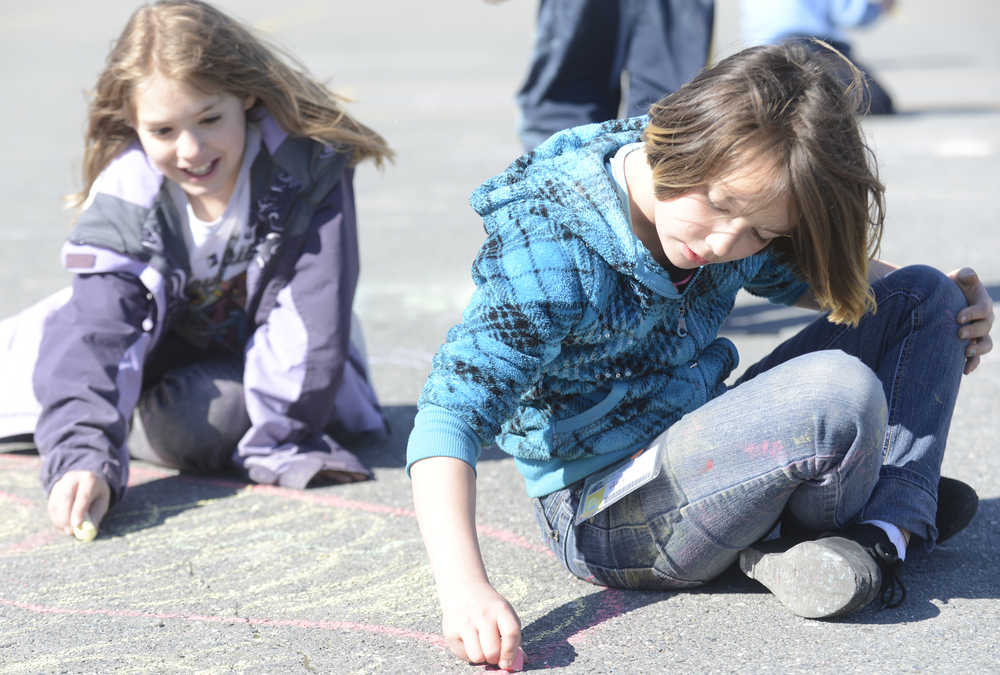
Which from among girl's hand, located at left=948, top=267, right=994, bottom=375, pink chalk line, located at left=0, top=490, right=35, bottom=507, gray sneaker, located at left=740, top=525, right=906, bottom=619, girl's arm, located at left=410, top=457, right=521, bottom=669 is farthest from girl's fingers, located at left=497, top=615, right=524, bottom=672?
pink chalk line, located at left=0, top=490, right=35, bottom=507

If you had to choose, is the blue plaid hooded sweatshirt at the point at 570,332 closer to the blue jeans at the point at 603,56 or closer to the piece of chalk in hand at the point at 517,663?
the piece of chalk in hand at the point at 517,663

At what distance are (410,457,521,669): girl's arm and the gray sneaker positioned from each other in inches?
17.5

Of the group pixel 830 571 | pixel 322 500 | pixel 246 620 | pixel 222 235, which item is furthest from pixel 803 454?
pixel 222 235

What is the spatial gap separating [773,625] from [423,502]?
59 centimetres

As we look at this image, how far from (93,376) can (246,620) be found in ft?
2.40

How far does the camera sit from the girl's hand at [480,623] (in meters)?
1.71

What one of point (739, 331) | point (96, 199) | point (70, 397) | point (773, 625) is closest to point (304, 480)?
point (70, 397)

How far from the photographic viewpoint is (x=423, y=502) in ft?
5.85

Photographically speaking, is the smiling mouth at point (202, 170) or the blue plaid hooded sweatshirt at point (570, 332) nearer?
the blue plaid hooded sweatshirt at point (570, 332)

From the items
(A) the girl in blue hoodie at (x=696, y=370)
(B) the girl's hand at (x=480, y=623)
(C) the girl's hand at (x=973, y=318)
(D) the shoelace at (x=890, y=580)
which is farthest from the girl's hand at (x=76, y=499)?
(C) the girl's hand at (x=973, y=318)

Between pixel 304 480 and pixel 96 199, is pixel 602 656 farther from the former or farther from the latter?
pixel 96 199

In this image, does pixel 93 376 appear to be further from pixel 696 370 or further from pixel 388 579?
pixel 696 370

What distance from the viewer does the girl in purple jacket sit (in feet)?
8.55

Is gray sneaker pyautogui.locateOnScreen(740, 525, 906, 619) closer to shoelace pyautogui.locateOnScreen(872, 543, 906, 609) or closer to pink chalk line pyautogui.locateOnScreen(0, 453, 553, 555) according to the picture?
shoelace pyautogui.locateOnScreen(872, 543, 906, 609)
